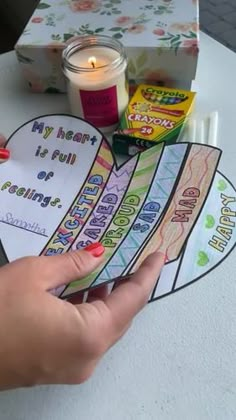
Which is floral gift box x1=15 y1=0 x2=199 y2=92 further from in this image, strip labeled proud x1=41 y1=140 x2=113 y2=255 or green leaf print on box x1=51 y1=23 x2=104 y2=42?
strip labeled proud x1=41 y1=140 x2=113 y2=255

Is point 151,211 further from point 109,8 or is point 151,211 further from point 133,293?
point 109,8

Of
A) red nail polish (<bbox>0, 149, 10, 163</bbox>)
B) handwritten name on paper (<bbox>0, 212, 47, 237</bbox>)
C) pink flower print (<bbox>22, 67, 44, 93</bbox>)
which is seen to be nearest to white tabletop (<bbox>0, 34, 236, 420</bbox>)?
handwritten name on paper (<bbox>0, 212, 47, 237</bbox>)

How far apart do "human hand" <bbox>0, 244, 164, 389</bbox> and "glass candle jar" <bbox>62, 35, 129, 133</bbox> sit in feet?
0.71

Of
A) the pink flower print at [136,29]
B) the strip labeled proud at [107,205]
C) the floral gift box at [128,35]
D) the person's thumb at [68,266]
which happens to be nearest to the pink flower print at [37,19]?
the floral gift box at [128,35]

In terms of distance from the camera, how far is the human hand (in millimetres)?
297

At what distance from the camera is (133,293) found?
340 mm

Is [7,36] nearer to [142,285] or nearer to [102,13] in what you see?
[102,13]

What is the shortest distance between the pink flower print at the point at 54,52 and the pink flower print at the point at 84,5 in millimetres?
91

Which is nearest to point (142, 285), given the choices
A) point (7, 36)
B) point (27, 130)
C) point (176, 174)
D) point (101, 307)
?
point (101, 307)

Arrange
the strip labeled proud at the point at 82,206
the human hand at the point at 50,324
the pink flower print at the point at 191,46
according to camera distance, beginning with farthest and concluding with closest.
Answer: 1. the pink flower print at the point at 191,46
2. the strip labeled proud at the point at 82,206
3. the human hand at the point at 50,324

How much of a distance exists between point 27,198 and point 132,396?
21cm

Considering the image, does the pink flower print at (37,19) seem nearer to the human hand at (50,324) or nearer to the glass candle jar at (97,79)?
the glass candle jar at (97,79)

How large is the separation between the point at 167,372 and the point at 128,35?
1.27ft

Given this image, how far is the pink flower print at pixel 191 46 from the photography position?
510 mm
